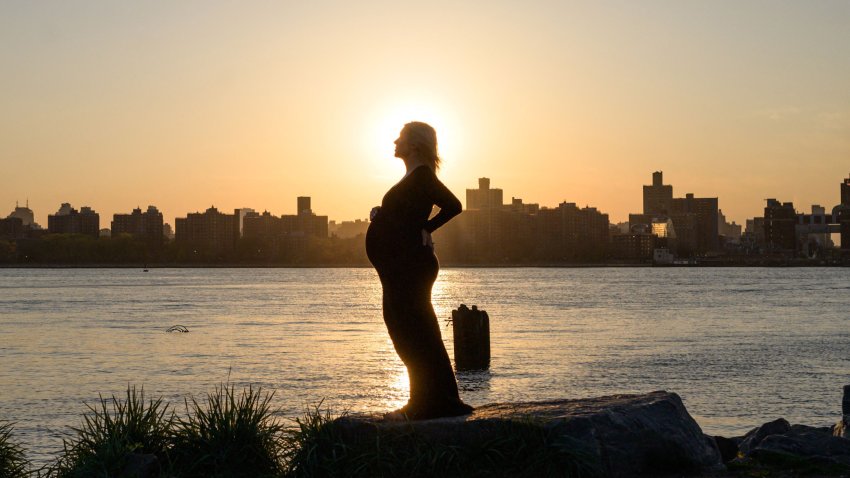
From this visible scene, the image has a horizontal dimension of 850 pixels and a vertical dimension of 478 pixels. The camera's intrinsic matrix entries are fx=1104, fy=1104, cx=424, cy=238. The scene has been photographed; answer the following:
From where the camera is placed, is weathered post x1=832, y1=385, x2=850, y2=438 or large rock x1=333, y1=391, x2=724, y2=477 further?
weathered post x1=832, y1=385, x2=850, y2=438

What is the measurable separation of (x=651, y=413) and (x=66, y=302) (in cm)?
8628

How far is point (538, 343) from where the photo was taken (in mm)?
45000

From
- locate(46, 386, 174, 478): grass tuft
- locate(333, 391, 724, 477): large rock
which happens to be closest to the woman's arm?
locate(333, 391, 724, 477): large rock

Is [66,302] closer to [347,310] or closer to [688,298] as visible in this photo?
[347,310]

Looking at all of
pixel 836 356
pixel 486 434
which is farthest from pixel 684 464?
pixel 836 356

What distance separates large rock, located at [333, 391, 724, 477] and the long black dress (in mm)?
384

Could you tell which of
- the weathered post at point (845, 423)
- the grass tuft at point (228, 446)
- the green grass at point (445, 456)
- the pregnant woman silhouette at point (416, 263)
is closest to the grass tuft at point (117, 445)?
the grass tuft at point (228, 446)

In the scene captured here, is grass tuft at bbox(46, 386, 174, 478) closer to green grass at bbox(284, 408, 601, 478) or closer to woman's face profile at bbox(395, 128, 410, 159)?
green grass at bbox(284, 408, 601, 478)

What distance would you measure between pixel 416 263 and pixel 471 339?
22.5m

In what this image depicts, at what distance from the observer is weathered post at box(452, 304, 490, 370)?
1271 inches

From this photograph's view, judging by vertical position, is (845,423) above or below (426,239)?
below

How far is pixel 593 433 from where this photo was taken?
917 centimetres

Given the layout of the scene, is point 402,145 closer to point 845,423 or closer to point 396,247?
point 396,247

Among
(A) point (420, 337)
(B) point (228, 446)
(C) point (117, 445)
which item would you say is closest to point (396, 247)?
(A) point (420, 337)
